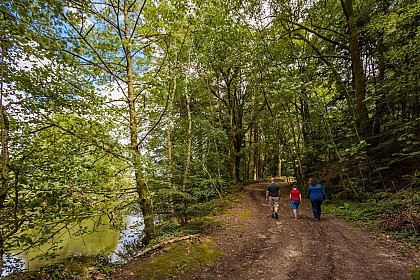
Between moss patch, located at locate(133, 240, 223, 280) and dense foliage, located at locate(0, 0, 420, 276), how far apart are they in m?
1.48

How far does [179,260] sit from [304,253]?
341cm

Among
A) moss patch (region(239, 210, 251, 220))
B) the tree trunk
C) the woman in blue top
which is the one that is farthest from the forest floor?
the tree trunk

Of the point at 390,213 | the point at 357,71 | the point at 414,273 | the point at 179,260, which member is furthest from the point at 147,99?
the point at 357,71

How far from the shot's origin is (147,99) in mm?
9703

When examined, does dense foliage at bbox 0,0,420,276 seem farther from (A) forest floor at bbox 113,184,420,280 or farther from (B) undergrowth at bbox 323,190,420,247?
(A) forest floor at bbox 113,184,420,280

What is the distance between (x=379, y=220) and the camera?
328 inches

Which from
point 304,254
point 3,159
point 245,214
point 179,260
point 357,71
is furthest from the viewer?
point 357,71

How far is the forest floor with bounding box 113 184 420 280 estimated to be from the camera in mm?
5176

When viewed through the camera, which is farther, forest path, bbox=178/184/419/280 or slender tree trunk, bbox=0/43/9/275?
forest path, bbox=178/184/419/280

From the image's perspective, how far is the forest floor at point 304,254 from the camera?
17.0 ft

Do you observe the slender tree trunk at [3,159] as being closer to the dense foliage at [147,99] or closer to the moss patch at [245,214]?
the dense foliage at [147,99]

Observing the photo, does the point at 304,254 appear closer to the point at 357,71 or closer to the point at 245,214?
the point at 245,214

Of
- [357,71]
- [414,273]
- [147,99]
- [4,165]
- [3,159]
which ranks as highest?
[357,71]

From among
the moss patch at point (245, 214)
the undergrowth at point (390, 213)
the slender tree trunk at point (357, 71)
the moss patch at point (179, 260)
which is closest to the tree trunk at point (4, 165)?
the moss patch at point (179, 260)
